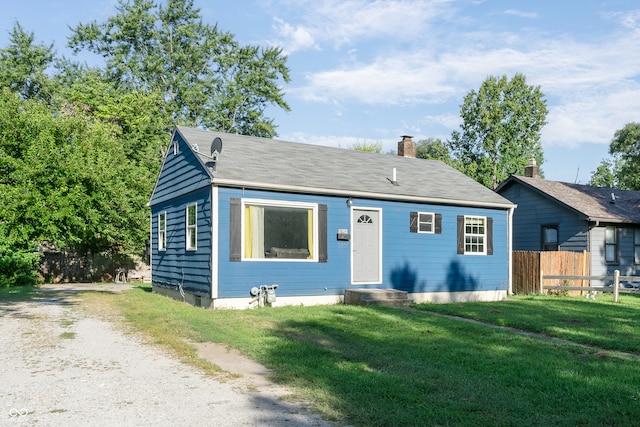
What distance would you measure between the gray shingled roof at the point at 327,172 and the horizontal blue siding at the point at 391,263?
0.30 metres

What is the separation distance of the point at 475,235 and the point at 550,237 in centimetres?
714

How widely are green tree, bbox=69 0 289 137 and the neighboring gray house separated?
2042cm

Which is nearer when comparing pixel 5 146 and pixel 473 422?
pixel 473 422

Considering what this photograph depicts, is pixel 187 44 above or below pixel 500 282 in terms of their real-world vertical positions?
above

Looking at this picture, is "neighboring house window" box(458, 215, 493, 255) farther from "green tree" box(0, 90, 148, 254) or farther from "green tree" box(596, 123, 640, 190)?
"green tree" box(596, 123, 640, 190)

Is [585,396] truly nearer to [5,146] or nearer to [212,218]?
[212,218]

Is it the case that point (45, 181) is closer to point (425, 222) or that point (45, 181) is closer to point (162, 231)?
point (162, 231)

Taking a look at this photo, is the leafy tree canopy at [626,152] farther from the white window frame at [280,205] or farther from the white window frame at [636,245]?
the white window frame at [280,205]

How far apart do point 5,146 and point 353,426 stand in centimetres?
1795

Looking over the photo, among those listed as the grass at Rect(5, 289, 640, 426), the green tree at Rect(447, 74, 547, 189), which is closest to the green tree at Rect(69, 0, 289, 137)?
the green tree at Rect(447, 74, 547, 189)

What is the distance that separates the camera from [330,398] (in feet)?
19.1

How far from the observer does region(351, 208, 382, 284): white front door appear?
15828mm

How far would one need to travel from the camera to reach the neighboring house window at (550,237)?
917 inches

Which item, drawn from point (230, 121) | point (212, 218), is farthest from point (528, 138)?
point (212, 218)
